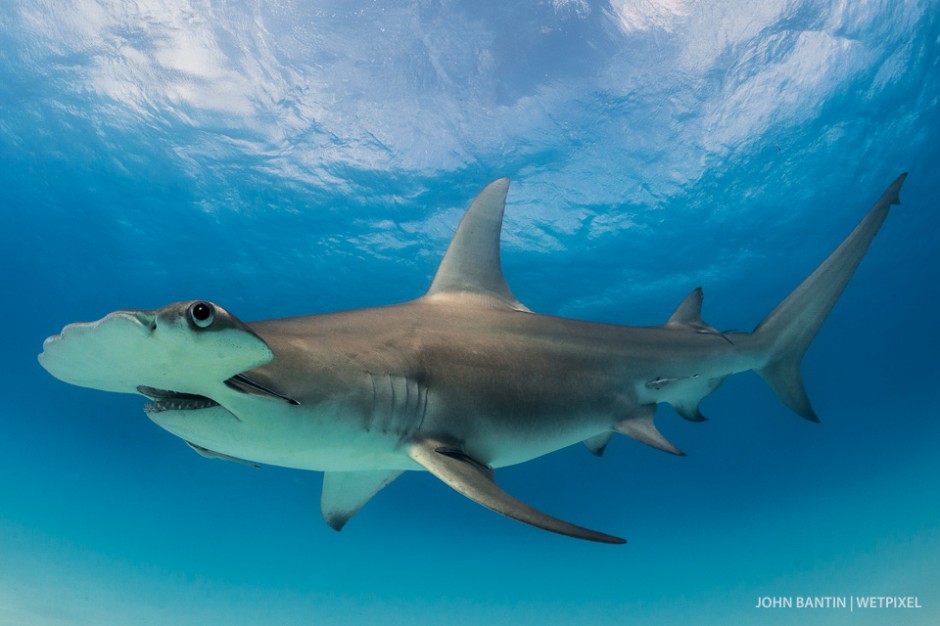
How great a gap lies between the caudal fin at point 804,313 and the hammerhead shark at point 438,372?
0.04ft

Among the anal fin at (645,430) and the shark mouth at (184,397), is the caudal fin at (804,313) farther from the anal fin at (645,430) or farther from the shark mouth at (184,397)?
the shark mouth at (184,397)

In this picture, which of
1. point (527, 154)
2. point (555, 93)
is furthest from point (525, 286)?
point (555, 93)

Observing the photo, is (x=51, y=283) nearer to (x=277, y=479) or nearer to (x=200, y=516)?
(x=277, y=479)

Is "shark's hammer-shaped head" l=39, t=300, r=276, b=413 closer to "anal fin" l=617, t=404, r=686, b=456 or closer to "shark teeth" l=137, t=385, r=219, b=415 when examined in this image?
"shark teeth" l=137, t=385, r=219, b=415

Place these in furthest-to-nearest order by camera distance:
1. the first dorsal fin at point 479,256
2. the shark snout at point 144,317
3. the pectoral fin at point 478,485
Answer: the first dorsal fin at point 479,256
the pectoral fin at point 478,485
the shark snout at point 144,317

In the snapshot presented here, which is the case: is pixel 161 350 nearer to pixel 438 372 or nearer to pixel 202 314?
pixel 202 314

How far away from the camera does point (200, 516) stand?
38.1m

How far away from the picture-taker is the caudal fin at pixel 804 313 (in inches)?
178

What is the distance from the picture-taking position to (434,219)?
1653 centimetres

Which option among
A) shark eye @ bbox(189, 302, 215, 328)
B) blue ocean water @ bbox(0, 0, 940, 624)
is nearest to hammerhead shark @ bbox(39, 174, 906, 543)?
shark eye @ bbox(189, 302, 215, 328)

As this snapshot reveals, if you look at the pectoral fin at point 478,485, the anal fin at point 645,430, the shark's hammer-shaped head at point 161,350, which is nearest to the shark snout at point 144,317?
the shark's hammer-shaped head at point 161,350

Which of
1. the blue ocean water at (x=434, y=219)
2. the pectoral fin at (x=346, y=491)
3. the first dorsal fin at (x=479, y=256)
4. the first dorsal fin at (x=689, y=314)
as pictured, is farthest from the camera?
the blue ocean water at (x=434, y=219)

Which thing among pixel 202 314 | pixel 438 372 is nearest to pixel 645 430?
pixel 438 372

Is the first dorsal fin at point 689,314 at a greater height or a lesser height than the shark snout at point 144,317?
greater
